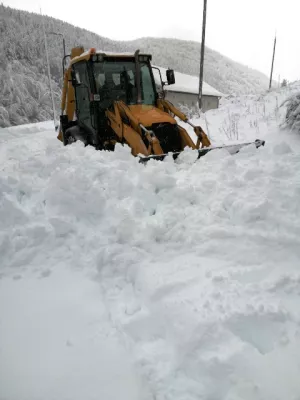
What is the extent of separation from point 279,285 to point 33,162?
329 cm

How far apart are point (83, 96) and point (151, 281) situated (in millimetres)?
5305

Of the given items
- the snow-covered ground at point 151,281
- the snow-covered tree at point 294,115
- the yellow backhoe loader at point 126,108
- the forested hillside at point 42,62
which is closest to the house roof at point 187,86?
the forested hillside at point 42,62

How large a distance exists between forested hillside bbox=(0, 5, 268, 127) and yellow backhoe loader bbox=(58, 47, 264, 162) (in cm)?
2309

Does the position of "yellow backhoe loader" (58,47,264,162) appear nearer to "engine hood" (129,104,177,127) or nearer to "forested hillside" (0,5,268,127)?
"engine hood" (129,104,177,127)

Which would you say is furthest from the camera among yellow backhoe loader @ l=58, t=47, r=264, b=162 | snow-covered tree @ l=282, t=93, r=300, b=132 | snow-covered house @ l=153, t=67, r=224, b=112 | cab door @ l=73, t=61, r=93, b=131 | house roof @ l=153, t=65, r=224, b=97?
snow-covered house @ l=153, t=67, r=224, b=112

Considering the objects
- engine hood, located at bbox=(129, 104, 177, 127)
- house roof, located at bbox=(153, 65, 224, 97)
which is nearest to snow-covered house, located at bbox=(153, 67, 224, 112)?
house roof, located at bbox=(153, 65, 224, 97)

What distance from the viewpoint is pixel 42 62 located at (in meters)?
41.5

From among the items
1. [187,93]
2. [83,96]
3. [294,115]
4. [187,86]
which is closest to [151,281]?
[294,115]

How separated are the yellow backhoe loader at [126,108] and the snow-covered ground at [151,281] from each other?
1.72 m

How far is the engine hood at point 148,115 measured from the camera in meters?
5.50

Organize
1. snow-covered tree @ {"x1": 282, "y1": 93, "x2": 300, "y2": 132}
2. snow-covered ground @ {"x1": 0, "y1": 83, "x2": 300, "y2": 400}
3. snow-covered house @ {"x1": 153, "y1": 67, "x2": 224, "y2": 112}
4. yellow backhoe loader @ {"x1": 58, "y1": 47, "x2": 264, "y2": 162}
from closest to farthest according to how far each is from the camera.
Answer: snow-covered ground @ {"x1": 0, "y1": 83, "x2": 300, "y2": 400} < yellow backhoe loader @ {"x1": 58, "y1": 47, "x2": 264, "y2": 162} < snow-covered tree @ {"x1": 282, "y1": 93, "x2": 300, "y2": 132} < snow-covered house @ {"x1": 153, "y1": 67, "x2": 224, "y2": 112}

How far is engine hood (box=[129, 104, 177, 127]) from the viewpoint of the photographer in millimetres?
5500

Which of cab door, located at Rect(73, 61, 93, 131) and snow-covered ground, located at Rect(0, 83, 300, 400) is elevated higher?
cab door, located at Rect(73, 61, 93, 131)

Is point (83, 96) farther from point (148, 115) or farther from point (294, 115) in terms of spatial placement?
point (294, 115)
